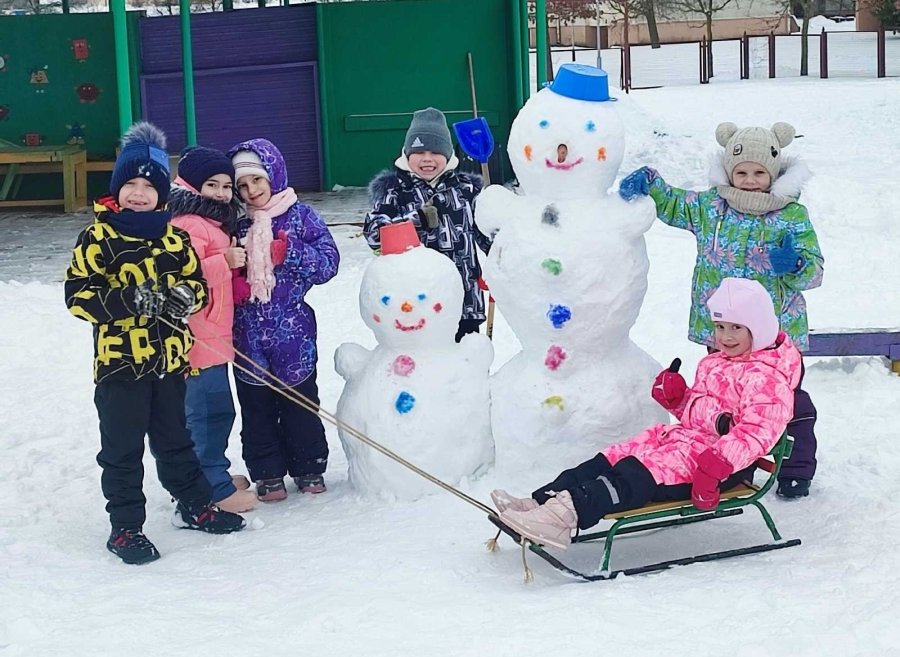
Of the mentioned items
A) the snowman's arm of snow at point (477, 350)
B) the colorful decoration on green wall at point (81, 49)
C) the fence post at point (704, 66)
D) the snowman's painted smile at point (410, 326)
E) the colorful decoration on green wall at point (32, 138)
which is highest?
the fence post at point (704, 66)

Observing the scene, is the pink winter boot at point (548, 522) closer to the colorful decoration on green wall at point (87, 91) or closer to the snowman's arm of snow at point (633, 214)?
the snowman's arm of snow at point (633, 214)

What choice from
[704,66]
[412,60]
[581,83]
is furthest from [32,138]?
[704,66]

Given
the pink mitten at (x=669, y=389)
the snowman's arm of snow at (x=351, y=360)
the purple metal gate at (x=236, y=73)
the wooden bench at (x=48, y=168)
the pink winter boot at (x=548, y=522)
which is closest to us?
the pink winter boot at (x=548, y=522)

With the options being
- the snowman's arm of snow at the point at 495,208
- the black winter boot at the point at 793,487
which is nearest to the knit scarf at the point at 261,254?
the snowman's arm of snow at the point at 495,208

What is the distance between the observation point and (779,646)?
314 centimetres

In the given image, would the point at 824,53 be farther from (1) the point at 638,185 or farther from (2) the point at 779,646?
(2) the point at 779,646

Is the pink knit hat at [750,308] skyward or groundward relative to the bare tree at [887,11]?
groundward

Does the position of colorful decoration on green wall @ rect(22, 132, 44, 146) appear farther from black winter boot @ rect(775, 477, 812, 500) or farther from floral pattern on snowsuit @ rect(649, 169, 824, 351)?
black winter boot @ rect(775, 477, 812, 500)

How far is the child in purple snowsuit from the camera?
4570 mm

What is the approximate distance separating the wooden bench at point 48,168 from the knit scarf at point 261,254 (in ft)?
27.0

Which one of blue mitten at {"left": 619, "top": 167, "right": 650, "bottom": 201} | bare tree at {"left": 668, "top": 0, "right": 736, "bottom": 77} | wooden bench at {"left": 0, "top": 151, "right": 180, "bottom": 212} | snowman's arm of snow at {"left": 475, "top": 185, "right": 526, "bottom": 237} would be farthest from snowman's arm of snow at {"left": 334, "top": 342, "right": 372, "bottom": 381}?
bare tree at {"left": 668, "top": 0, "right": 736, "bottom": 77}

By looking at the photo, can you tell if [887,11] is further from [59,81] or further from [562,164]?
[562,164]

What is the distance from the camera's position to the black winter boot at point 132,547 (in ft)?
13.7

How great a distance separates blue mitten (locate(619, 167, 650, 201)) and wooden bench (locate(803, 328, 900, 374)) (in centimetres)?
194
